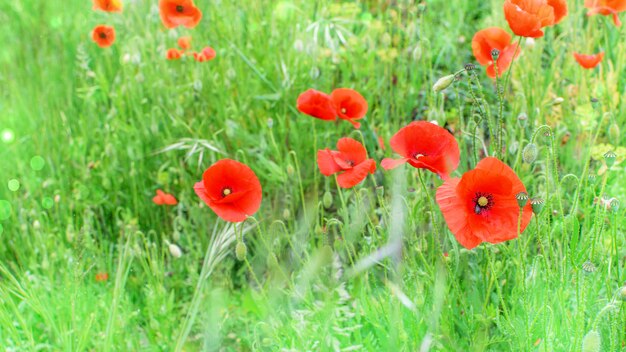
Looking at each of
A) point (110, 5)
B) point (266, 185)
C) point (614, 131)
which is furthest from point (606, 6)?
point (110, 5)

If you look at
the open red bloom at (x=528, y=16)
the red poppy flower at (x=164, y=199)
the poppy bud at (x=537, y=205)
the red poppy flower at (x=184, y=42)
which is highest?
the open red bloom at (x=528, y=16)

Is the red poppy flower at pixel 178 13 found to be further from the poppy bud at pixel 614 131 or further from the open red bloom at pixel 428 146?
the poppy bud at pixel 614 131

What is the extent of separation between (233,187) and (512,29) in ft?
2.29

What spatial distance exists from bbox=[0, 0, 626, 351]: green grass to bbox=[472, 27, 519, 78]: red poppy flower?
0.19 m

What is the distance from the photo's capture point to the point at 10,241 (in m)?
2.46

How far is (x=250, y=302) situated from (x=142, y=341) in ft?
1.23

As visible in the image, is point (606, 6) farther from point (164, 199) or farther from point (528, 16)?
point (164, 199)

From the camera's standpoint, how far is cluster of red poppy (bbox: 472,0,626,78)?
5.19 ft

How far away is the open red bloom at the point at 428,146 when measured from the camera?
1487 mm

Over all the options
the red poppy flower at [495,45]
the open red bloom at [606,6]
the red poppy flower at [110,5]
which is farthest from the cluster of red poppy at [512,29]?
the red poppy flower at [110,5]

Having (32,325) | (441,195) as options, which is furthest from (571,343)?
(32,325)

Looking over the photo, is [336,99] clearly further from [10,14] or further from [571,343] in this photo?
[10,14]

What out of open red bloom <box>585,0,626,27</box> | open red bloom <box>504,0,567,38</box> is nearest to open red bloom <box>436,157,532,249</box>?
open red bloom <box>504,0,567,38</box>

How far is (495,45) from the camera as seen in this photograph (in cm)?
179
